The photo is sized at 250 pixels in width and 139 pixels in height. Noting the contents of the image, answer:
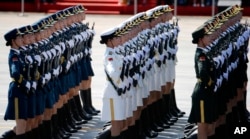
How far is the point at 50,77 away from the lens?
1731 centimetres

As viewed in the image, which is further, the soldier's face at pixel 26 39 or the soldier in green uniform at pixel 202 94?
the soldier's face at pixel 26 39

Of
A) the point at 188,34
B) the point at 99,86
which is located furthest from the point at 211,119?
the point at 188,34

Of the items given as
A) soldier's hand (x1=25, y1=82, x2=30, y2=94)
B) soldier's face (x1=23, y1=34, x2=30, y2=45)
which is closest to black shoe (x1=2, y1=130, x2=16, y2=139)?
soldier's hand (x1=25, y1=82, x2=30, y2=94)

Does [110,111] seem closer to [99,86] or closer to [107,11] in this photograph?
[99,86]

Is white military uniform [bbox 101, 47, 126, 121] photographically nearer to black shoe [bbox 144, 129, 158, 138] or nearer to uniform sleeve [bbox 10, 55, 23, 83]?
uniform sleeve [bbox 10, 55, 23, 83]

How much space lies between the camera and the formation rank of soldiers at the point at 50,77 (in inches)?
650

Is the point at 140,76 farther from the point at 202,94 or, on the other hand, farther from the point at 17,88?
the point at 17,88

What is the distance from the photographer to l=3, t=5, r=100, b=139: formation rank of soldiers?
1650 cm

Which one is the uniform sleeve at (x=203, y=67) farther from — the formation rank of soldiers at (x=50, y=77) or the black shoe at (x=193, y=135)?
the formation rank of soldiers at (x=50, y=77)

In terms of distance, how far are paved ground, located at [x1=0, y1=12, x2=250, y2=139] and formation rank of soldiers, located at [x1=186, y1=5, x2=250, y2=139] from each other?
1156 millimetres

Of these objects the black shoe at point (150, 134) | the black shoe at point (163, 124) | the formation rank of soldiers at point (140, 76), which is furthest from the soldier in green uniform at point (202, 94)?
the black shoe at point (163, 124)

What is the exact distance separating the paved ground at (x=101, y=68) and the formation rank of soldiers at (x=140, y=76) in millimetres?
466

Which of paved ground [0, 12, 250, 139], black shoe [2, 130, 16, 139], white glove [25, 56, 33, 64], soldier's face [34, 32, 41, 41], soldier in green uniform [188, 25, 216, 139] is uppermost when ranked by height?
soldier's face [34, 32, 41, 41]

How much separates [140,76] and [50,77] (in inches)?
58.1
